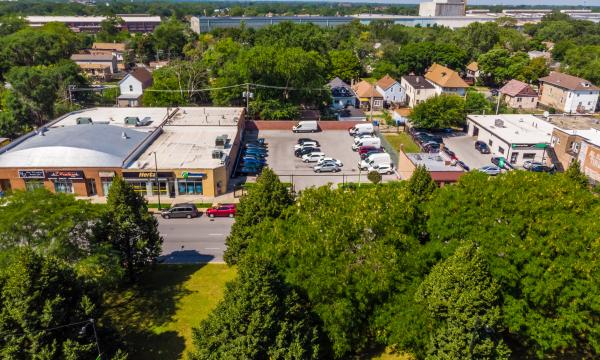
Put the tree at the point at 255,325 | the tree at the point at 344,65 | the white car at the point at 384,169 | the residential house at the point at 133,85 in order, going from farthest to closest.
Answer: the tree at the point at 344,65, the residential house at the point at 133,85, the white car at the point at 384,169, the tree at the point at 255,325

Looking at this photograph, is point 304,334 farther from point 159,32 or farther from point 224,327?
point 159,32

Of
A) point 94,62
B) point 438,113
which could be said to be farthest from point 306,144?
point 94,62

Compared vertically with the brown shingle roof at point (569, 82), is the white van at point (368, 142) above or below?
below

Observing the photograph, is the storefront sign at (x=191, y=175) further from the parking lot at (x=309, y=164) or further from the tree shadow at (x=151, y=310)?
the tree shadow at (x=151, y=310)

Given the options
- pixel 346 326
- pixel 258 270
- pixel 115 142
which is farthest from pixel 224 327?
pixel 115 142

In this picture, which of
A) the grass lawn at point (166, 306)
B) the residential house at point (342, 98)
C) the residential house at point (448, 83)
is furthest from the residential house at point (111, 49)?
the grass lawn at point (166, 306)
